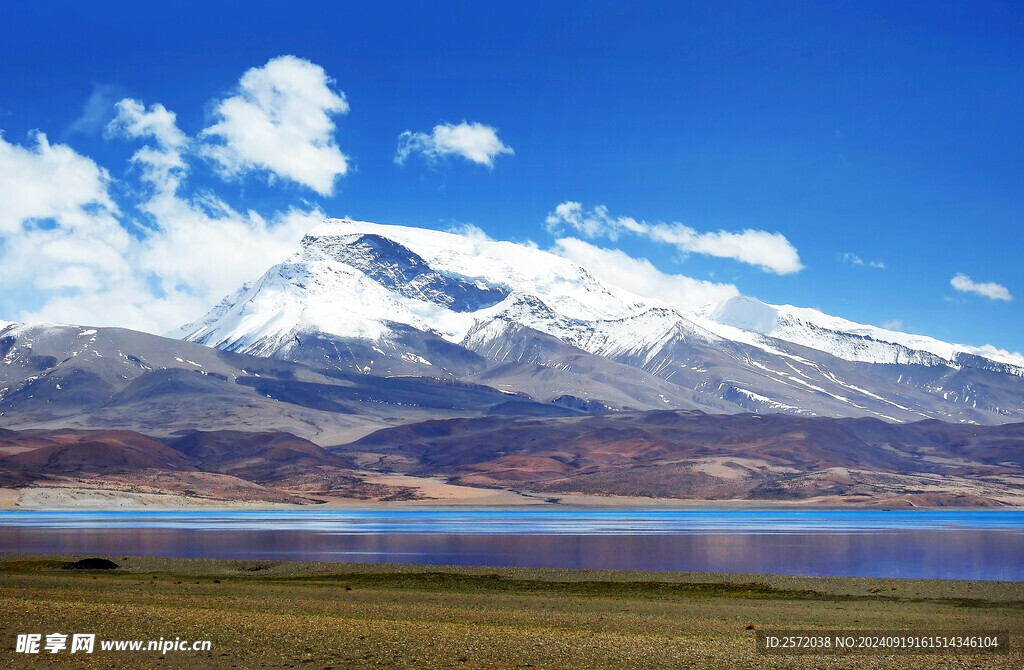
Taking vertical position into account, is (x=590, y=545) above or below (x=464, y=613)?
below

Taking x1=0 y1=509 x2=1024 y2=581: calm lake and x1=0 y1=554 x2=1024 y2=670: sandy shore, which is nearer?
x1=0 y1=554 x2=1024 y2=670: sandy shore

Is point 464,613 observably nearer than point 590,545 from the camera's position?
Yes

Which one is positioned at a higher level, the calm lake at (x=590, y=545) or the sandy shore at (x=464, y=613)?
the sandy shore at (x=464, y=613)

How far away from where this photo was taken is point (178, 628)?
101 feet

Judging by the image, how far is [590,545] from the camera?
87750 mm

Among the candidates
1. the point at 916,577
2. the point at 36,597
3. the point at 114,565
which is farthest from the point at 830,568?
the point at 36,597

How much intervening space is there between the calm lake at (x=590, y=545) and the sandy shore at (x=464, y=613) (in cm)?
914

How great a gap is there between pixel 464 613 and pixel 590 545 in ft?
161

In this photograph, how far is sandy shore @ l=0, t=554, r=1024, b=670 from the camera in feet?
93.9

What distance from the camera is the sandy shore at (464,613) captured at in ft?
93.9

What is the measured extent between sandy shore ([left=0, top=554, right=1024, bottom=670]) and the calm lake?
30.0 ft

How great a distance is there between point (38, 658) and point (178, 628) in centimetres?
473

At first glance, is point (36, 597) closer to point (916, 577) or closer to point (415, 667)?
point (415, 667)

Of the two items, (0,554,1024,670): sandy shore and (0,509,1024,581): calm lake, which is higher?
(0,554,1024,670): sandy shore
